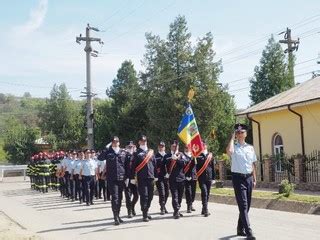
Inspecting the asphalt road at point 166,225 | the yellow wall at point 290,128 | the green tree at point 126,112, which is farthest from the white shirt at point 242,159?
the green tree at point 126,112

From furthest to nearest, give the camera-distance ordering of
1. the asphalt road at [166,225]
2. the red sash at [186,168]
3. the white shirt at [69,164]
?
the white shirt at [69,164] < the red sash at [186,168] < the asphalt road at [166,225]

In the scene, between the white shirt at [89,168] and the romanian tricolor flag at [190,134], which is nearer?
the romanian tricolor flag at [190,134]

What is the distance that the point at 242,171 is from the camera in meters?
9.40

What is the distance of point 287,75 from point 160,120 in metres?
11.7

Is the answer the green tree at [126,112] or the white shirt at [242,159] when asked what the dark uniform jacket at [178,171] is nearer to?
the white shirt at [242,159]

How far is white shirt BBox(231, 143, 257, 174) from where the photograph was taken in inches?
371

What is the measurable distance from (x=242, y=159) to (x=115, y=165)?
12.7 feet

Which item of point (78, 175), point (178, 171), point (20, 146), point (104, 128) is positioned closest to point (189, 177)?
point (178, 171)

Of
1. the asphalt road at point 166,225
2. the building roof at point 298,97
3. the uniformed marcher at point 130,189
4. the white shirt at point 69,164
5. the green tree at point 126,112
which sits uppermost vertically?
the green tree at point 126,112

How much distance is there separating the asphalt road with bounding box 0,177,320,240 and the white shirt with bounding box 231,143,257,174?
1.22 metres

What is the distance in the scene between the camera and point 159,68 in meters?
34.0

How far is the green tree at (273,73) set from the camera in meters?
39.3

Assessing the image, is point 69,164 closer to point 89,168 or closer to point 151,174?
point 89,168

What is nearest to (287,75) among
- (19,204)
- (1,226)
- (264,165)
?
(264,165)
